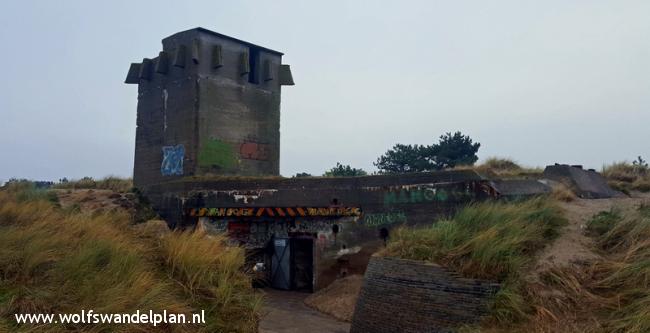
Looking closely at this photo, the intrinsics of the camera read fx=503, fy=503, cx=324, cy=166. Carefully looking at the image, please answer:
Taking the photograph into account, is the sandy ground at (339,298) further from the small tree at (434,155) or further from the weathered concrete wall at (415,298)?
the small tree at (434,155)

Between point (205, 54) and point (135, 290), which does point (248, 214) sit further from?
point (135, 290)

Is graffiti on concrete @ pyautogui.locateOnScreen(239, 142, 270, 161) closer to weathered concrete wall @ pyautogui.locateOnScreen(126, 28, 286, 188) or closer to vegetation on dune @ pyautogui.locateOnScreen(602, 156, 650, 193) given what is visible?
weathered concrete wall @ pyautogui.locateOnScreen(126, 28, 286, 188)

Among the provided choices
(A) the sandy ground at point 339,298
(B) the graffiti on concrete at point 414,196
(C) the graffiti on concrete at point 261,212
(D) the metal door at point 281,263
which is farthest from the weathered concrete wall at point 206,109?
(B) the graffiti on concrete at point 414,196

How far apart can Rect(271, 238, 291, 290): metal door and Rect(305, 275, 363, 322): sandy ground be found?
1805 mm

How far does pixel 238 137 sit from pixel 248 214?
3.66 meters

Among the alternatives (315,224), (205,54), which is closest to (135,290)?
(315,224)

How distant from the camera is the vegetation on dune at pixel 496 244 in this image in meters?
7.49

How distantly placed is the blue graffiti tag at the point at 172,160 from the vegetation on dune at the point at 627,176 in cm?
1378

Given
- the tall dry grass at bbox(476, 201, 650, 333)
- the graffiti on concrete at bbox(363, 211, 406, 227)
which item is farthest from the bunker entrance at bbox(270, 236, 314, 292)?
the tall dry grass at bbox(476, 201, 650, 333)

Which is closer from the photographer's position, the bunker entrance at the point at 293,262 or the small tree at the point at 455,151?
the bunker entrance at the point at 293,262

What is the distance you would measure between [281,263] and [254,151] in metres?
4.65

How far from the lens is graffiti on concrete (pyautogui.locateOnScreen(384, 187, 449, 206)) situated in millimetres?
13141

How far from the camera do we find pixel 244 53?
58.9 feet

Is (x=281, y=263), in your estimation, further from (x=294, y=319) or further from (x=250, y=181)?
(x=294, y=319)
